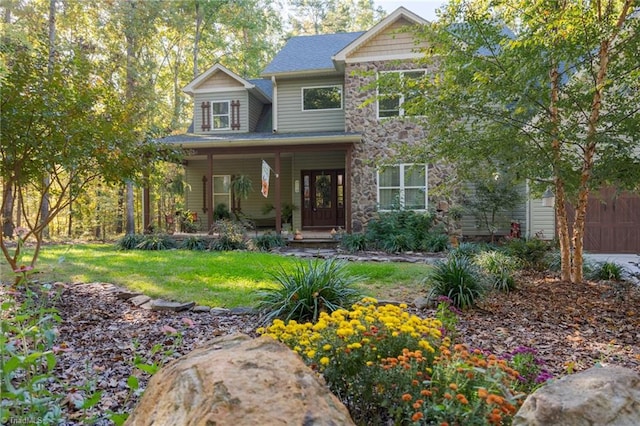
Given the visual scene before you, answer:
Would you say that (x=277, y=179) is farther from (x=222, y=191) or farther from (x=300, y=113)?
(x=222, y=191)

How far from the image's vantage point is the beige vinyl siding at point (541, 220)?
11.8 metres

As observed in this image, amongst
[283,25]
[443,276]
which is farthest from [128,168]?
[283,25]

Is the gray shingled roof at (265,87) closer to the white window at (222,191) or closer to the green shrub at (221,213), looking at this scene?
the white window at (222,191)

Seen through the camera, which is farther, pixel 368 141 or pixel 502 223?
pixel 368 141

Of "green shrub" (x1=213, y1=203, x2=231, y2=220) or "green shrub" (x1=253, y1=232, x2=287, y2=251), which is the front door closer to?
"green shrub" (x1=213, y1=203, x2=231, y2=220)

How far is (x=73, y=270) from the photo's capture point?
757cm

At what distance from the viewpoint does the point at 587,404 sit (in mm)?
1562

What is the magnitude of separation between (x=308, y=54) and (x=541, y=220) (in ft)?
30.4

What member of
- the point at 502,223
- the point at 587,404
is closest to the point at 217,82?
the point at 502,223

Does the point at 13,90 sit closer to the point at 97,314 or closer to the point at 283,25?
the point at 97,314

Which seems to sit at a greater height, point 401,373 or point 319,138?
point 319,138

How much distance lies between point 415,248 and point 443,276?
5.82 metres

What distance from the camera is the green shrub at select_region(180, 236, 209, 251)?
1151 centimetres

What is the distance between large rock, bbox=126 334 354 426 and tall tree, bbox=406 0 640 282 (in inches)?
172
